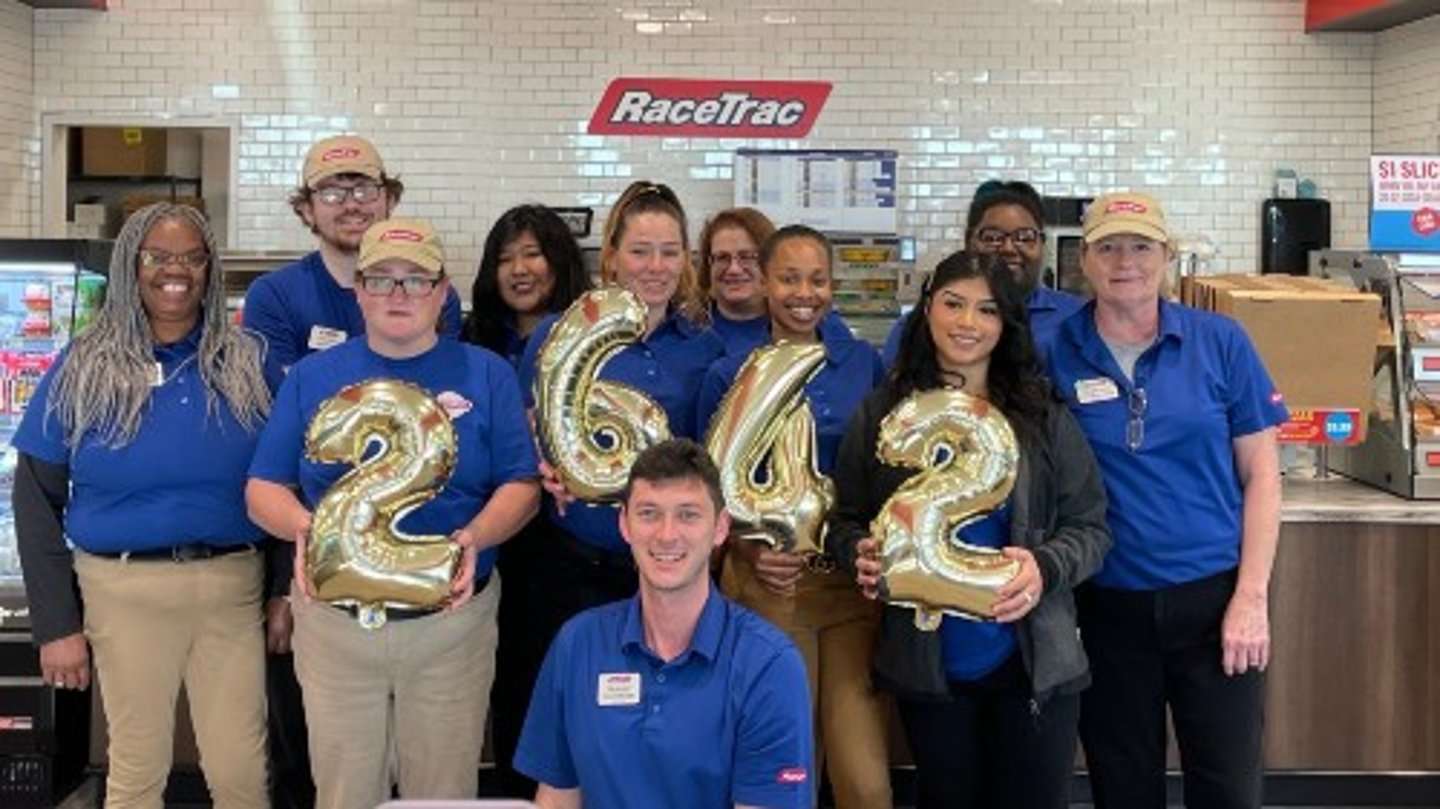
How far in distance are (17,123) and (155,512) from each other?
5.12 metres

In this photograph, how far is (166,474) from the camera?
2.97 meters

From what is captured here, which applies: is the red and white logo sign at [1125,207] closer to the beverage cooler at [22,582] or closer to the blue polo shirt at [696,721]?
the blue polo shirt at [696,721]

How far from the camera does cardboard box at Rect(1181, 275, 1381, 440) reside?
4027mm

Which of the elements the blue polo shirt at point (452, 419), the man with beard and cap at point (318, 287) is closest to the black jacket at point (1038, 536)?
the blue polo shirt at point (452, 419)

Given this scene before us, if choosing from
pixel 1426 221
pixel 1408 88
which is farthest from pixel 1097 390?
pixel 1408 88

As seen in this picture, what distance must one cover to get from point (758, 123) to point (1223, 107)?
2365mm

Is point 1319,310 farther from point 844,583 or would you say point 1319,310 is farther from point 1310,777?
point 844,583

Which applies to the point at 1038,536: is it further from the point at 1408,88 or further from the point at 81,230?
the point at 81,230

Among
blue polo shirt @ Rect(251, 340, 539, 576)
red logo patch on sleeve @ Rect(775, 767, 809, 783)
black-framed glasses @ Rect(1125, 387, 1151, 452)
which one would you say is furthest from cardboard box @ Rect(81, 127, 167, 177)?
red logo patch on sleeve @ Rect(775, 767, 809, 783)

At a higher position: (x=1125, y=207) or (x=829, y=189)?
(x=829, y=189)

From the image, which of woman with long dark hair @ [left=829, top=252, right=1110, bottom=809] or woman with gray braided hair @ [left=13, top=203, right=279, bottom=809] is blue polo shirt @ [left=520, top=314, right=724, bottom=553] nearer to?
woman with long dark hair @ [left=829, top=252, right=1110, bottom=809]

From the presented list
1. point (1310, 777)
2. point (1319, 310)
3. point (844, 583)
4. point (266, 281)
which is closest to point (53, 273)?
point (266, 281)

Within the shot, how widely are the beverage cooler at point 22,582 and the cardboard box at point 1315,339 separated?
3.08 m

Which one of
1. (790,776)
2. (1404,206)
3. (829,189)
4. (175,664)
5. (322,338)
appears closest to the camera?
(790,776)
